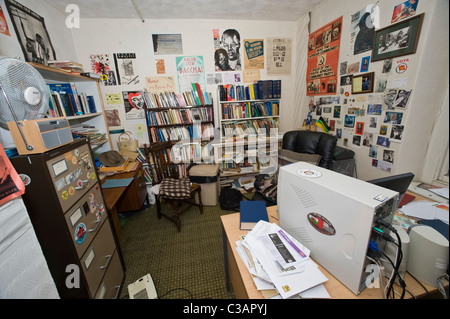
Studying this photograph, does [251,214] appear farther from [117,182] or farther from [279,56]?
[279,56]

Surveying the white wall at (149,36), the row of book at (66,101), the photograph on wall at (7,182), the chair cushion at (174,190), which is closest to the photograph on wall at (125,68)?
the white wall at (149,36)

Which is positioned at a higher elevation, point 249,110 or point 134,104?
point 134,104

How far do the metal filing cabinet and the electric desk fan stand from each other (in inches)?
2.4

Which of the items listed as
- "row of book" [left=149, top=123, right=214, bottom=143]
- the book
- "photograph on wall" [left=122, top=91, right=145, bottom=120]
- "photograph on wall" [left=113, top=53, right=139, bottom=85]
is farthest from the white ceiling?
the book

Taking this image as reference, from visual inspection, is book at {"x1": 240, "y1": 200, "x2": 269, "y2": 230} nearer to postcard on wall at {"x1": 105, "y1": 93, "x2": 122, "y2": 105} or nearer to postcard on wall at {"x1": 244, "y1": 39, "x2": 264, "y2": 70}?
postcard on wall at {"x1": 244, "y1": 39, "x2": 264, "y2": 70}

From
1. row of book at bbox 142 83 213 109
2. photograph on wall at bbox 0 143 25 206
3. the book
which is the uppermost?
row of book at bbox 142 83 213 109

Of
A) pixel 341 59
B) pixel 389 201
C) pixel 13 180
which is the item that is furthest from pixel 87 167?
pixel 341 59

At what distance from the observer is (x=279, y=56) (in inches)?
119

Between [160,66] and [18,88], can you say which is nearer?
[18,88]

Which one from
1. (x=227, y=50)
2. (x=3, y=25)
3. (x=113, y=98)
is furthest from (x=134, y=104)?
(x=227, y=50)

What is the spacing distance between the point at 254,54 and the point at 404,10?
70.1 inches

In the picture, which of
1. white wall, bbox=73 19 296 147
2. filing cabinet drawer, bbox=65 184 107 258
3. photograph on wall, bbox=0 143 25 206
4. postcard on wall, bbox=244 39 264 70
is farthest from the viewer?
postcard on wall, bbox=244 39 264 70

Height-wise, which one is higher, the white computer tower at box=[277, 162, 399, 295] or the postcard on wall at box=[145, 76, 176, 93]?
the postcard on wall at box=[145, 76, 176, 93]

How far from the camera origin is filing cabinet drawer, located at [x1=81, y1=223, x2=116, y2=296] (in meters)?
1.16
